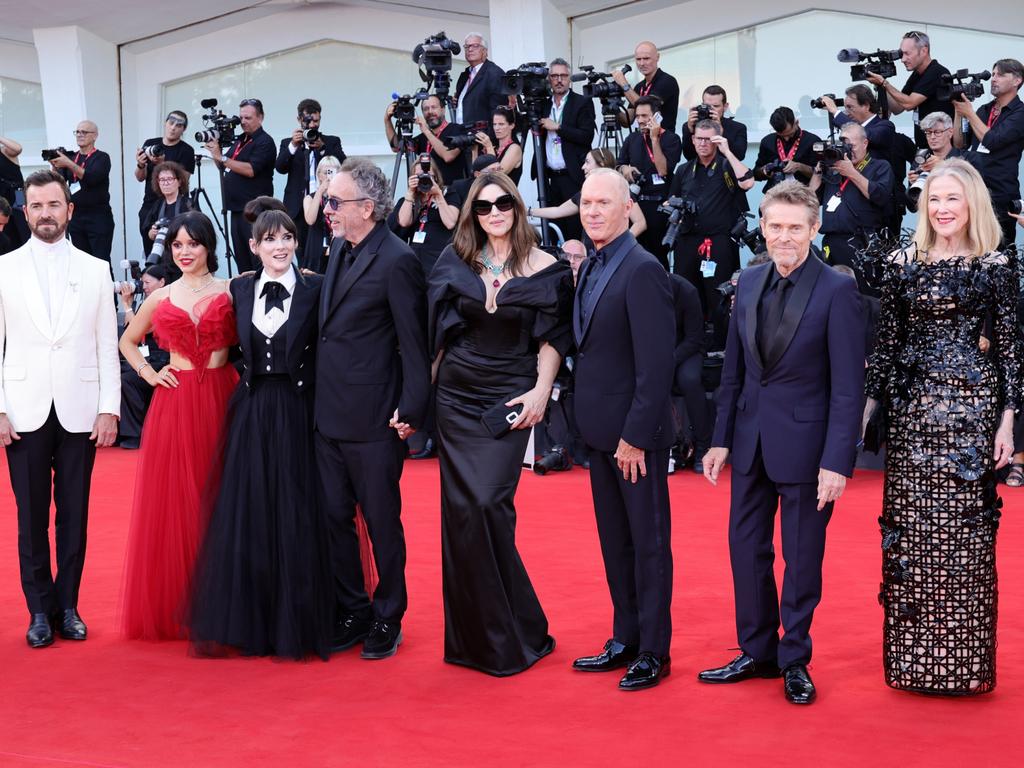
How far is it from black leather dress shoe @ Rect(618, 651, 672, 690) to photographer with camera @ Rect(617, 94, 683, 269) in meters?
5.18

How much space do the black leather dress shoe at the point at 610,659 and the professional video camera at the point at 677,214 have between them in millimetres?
4616

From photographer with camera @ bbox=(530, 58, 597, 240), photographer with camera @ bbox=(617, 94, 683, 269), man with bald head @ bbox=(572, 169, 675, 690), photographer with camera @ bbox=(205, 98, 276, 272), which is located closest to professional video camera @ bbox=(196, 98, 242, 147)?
photographer with camera @ bbox=(205, 98, 276, 272)

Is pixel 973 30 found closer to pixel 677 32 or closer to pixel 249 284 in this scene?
pixel 677 32

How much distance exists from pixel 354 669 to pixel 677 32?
816cm

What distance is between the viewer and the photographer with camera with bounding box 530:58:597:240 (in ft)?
29.6

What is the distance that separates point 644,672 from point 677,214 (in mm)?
4876

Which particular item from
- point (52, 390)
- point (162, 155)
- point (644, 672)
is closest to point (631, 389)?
point (644, 672)

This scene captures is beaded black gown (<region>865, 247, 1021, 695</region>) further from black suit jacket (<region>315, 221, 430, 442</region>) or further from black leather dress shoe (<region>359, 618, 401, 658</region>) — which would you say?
black leather dress shoe (<region>359, 618, 401, 658</region>)

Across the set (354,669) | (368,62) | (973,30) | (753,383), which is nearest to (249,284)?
(354,669)

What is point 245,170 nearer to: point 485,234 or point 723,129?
point 723,129

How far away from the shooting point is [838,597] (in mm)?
4750

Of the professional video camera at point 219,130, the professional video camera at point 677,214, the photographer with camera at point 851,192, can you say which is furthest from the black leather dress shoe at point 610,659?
the professional video camera at point 219,130

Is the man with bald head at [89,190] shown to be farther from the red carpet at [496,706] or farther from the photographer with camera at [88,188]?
the red carpet at [496,706]

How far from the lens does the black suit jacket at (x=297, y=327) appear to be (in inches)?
165
